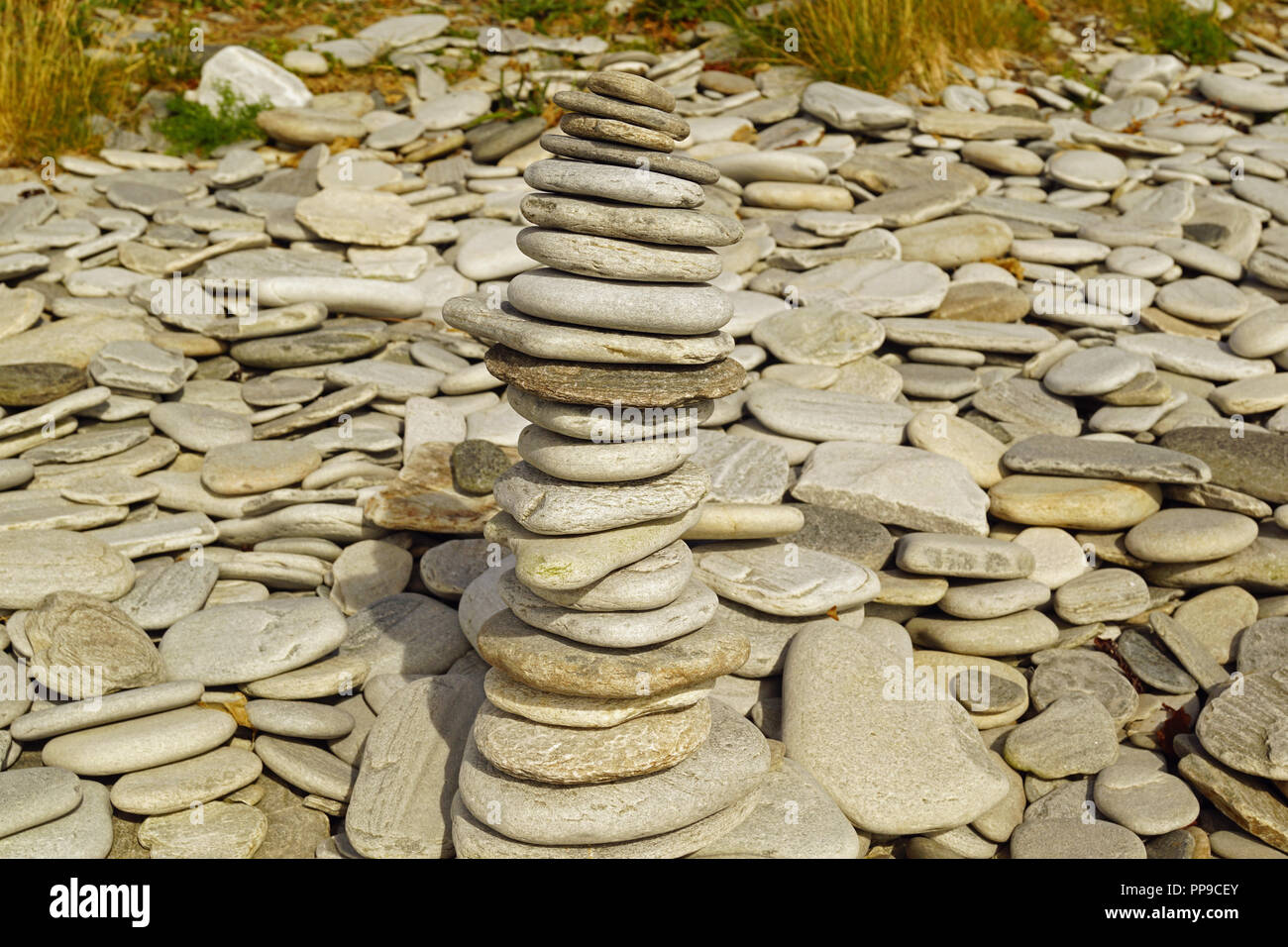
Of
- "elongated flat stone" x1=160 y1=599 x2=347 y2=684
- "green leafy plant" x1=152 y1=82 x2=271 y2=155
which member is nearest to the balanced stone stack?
"elongated flat stone" x1=160 y1=599 x2=347 y2=684

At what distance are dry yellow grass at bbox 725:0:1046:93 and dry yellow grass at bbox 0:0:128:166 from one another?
19.6 ft

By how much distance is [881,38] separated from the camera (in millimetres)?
9953

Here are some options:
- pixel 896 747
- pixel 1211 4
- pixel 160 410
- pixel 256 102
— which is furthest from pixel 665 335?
pixel 1211 4

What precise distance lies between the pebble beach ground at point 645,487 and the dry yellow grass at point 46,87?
378 millimetres

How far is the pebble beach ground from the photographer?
3873 millimetres

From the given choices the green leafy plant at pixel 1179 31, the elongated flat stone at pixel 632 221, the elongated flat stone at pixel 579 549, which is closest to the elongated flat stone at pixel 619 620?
the elongated flat stone at pixel 579 549

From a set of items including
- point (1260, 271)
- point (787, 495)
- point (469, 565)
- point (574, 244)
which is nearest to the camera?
point (574, 244)

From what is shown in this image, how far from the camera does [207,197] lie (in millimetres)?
8539

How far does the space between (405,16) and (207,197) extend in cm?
354

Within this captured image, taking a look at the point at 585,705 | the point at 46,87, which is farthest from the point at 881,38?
the point at 585,705

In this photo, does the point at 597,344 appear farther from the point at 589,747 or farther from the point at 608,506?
the point at 589,747

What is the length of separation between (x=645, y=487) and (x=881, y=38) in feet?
24.8

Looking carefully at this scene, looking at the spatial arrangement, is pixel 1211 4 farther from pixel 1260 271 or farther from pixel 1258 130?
pixel 1260 271

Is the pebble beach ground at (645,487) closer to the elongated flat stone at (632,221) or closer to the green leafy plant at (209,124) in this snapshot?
the elongated flat stone at (632,221)
